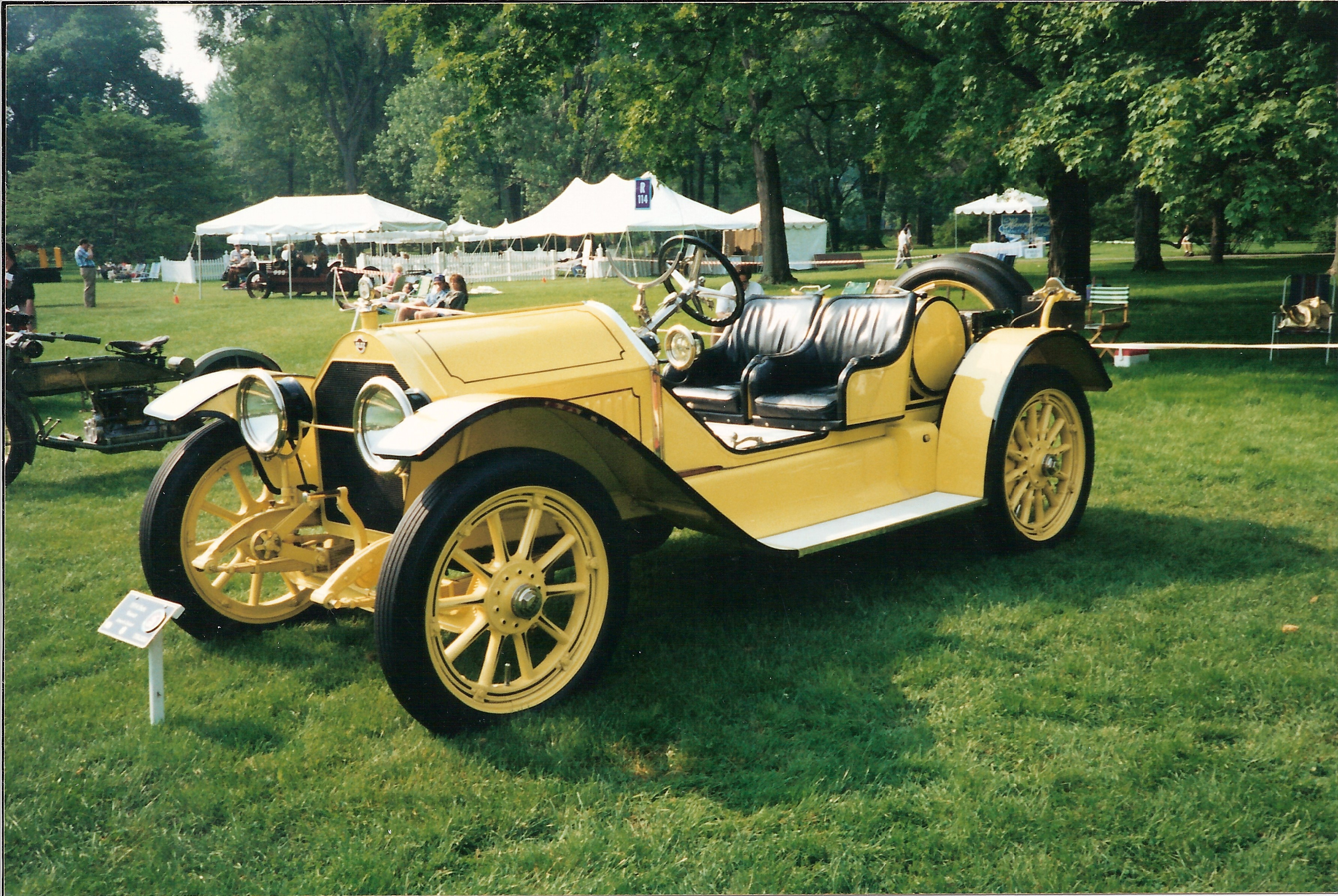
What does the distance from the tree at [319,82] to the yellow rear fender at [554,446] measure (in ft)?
142

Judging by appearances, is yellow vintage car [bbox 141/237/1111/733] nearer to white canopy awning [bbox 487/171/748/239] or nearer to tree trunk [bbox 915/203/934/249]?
white canopy awning [bbox 487/171/748/239]

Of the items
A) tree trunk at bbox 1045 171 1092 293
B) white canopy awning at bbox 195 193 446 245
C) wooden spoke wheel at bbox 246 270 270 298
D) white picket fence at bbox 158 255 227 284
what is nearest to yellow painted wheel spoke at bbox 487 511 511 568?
tree trunk at bbox 1045 171 1092 293

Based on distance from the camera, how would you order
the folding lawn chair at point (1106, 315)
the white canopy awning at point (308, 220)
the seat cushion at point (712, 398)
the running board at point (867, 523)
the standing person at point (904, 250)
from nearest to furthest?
the running board at point (867, 523), the seat cushion at point (712, 398), the folding lawn chair at point (1106, 315), the white canopy awning at point (308, 220), the standing person at point (904, 250)

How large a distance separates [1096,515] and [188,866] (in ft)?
17.5

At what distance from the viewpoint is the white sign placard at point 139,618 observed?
353 cm

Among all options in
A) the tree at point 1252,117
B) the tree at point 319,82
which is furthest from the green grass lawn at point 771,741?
the tree at point 319,82

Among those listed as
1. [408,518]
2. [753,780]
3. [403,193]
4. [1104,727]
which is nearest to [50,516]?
[408,518]

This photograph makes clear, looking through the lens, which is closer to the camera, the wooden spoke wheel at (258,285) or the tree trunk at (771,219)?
the tree trunk at (771,219)

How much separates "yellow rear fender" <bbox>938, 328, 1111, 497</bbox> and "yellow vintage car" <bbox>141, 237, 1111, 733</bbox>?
0.04 feet

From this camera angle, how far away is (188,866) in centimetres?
290

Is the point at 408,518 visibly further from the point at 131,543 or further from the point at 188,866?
the point at 131,543

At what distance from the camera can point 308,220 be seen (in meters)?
27.8

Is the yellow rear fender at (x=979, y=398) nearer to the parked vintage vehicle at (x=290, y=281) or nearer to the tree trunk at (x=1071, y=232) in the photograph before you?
the tree trunk at (x=1071, y=232)

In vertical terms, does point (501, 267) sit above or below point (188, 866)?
above
